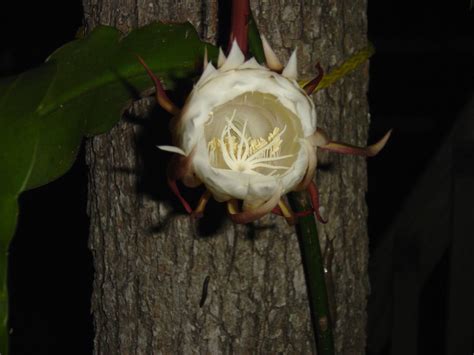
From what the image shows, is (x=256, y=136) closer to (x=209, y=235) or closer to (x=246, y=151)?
(x=246, y=151)

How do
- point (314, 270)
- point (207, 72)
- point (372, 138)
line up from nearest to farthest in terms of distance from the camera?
point (207, 72) < point (314, 270) < point (372, 138)

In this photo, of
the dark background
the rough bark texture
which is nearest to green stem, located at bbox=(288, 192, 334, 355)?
the rough bark texture

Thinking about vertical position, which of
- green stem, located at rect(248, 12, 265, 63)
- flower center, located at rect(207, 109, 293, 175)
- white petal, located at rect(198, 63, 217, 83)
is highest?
green stem, located at rect(248, 12, 265, 63)

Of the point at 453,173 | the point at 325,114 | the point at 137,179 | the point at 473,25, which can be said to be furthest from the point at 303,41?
the point at 473,25

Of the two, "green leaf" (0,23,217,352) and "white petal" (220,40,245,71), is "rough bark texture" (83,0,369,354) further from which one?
"white petal" (220,40,245,71)

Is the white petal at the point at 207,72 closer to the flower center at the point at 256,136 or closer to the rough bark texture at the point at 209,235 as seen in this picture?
the flower center at the point at 256,136

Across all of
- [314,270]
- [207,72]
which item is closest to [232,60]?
[207,72]

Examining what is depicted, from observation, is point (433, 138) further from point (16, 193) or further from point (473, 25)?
point (16, 193)
